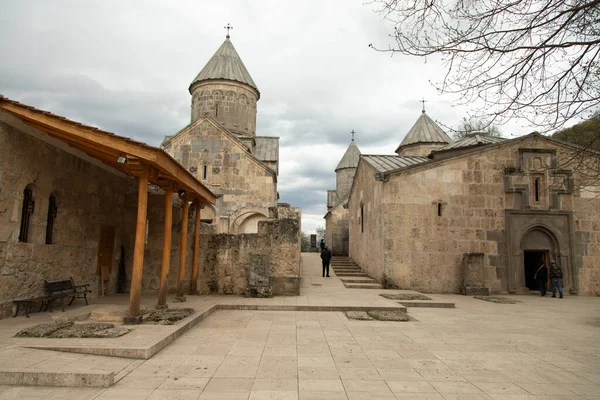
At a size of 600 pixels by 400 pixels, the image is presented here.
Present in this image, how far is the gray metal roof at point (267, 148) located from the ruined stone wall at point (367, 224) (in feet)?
20.8

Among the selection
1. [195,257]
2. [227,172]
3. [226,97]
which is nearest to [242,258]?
[195,257]

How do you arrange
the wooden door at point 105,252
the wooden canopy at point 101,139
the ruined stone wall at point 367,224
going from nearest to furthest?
1. the wooden canopy at point 101,139
2. the wooden door at point 105,252
3. the ruined stone wall at point 367,224

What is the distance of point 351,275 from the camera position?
15.9 meters

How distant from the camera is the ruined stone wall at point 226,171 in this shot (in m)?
17.6

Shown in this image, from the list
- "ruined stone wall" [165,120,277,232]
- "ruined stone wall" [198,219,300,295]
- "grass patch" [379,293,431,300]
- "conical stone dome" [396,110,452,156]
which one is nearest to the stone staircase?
"grass patch" [379,293,431,300]

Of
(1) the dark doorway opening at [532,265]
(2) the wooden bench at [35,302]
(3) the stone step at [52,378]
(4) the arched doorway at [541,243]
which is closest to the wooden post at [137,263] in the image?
(2) the wooden bench at [35,302]

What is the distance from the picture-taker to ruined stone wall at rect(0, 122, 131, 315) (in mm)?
6598

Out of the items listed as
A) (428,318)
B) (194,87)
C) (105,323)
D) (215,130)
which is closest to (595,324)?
(428,318)

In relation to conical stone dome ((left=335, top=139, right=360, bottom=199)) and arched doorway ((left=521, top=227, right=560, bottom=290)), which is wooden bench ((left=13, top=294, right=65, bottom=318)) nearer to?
arched doorway ((left=521, top=227, right=560, bottom=290))

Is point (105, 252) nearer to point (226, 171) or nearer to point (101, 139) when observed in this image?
point (101, 139)

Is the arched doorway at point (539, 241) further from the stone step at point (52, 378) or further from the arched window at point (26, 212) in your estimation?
the arched window at point (26, 212)

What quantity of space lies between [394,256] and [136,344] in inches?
373

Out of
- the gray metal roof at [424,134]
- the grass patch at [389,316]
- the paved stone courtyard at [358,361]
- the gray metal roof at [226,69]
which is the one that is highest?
the gray metal roof at [226,69]

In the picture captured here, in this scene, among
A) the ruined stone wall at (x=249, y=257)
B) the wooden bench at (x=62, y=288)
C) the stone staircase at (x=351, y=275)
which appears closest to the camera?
the wooden bench at (x=62, y=288)
